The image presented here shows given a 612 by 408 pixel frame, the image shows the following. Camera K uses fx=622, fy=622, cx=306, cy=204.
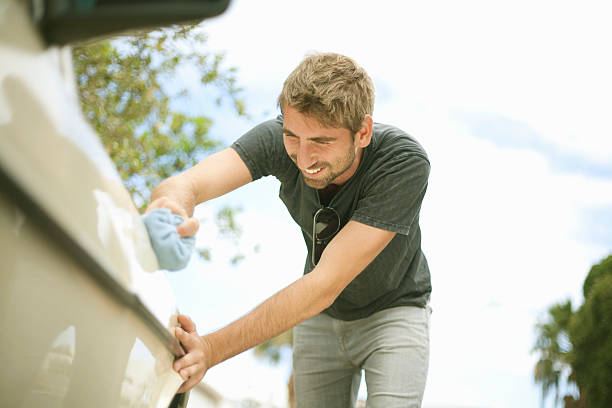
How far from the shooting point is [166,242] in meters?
1.25

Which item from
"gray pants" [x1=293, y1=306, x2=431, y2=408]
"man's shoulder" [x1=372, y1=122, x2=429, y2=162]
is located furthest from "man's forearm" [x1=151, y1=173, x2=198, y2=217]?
"gray pants" [x1=293, y1=306, x2=431, y2=408]

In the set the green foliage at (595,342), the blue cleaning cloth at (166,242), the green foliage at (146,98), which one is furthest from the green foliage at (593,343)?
the blue cleaning cloth at (166,242)

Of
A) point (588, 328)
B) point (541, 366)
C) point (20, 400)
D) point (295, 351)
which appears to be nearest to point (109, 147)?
point (295, 351)

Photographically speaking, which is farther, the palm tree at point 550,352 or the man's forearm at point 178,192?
the palm tree at point 550,352

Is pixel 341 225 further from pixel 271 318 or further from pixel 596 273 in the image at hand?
pixel 596 273

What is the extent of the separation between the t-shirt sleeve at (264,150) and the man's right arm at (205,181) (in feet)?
0.11

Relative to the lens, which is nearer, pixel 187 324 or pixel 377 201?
pixel 187 324

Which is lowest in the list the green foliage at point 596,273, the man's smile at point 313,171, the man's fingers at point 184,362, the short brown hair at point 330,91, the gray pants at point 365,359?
the green foliage at point 596,273

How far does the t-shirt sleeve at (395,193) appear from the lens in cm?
232

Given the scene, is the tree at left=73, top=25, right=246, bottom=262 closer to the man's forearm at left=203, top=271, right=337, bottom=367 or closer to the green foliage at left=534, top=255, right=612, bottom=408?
the man's forearm at left=203, top=271, right=337, bottom=367

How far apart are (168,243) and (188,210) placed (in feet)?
2.77

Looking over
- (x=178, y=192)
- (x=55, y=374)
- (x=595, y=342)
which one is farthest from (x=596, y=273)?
(x=55, y=374)

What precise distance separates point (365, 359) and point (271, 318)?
0.85 m

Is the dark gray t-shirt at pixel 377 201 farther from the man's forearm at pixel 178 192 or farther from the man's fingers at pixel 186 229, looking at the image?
the man's fingers at pixel 186 229
